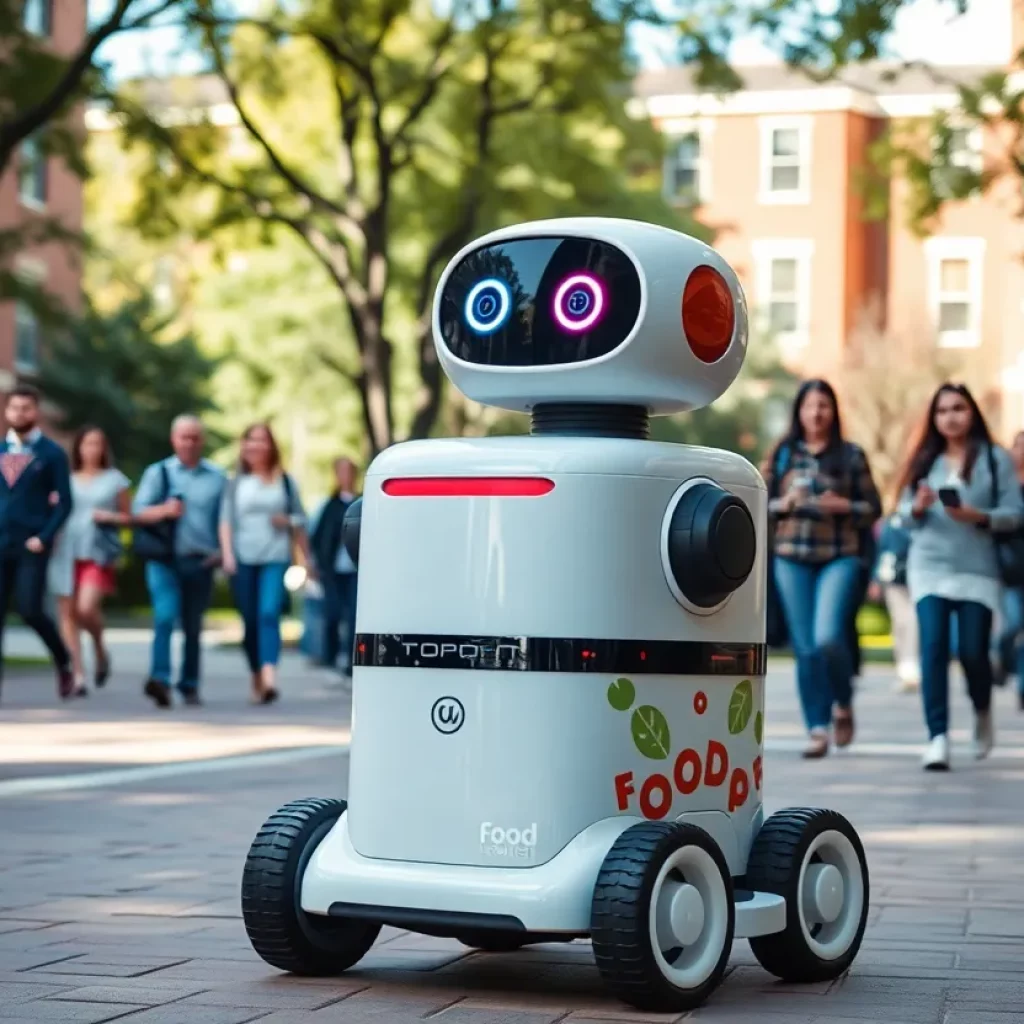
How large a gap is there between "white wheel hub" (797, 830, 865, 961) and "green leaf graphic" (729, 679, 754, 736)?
0.31 m

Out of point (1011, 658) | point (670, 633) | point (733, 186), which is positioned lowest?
point (1011, 658)

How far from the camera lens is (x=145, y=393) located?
39.6m

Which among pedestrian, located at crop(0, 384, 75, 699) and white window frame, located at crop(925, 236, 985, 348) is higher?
white window frame, located at crop(925, 236, 985, 348)

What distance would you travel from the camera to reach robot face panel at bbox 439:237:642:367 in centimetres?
469

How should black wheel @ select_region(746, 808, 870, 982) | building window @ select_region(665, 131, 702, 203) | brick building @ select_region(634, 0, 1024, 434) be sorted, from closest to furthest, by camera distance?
black wheel @ select_region(746, 808, 870, 982) < brick building @ select_region(634, 0, 1024, 434) < building window @ select_region(665, 131, 702, 203)

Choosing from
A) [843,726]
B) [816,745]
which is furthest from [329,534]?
[816,745]

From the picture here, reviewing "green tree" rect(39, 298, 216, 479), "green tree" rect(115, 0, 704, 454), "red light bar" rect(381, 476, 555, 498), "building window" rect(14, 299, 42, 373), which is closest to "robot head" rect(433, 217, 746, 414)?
"red light bar" rect(381, 476, 555, 498)

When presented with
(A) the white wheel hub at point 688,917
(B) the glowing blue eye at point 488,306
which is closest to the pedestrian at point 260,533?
(B) the glowing blue eye at point 488,306

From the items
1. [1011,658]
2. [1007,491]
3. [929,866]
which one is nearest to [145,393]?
[1011,658]

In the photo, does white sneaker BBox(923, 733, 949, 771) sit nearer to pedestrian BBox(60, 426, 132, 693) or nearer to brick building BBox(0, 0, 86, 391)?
pedestrian BBox(60, 426, 132, 693)

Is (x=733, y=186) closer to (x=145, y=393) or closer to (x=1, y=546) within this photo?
(x=145, y=393)

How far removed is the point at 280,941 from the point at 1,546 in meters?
9.76

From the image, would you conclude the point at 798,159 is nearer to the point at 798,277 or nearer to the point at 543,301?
the point at 798,277

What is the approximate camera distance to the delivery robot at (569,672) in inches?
176
